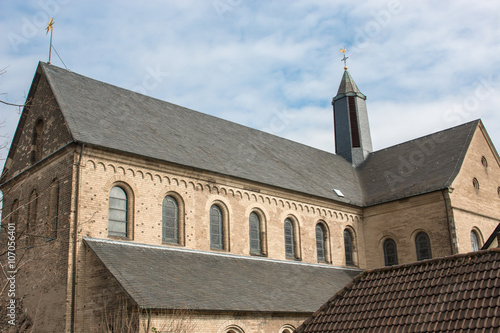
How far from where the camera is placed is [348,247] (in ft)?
88.0

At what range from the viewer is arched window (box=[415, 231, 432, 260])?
1003 inches

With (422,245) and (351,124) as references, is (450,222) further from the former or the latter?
(351,124)

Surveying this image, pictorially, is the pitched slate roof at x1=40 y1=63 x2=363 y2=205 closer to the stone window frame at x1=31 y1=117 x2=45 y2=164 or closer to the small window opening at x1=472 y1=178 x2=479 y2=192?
the stone window frame at x1=31 y1=117 x2=45 y2=164

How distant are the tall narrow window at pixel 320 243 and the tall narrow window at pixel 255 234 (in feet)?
12.2

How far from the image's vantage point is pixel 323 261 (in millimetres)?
25172

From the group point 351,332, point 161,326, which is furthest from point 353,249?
point 351,332

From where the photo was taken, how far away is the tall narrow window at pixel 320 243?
25.2 meters

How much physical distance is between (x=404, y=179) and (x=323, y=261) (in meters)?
6.64

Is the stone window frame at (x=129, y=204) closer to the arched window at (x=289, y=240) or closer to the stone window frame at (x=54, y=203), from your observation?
the stone window frame at (x=54, y=203)

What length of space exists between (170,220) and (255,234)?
14.3ft

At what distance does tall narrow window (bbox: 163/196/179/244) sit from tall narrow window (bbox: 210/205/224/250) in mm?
1673

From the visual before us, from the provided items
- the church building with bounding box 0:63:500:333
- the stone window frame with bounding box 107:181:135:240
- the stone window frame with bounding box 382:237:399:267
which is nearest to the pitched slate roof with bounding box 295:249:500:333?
the church building with bounding box 0:63:500:333

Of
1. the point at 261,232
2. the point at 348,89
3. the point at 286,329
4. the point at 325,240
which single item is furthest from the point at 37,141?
the point at 348,89

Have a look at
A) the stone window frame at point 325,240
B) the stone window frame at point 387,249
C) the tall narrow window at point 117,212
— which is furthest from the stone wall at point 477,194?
the tall narrow window at point 117,212
